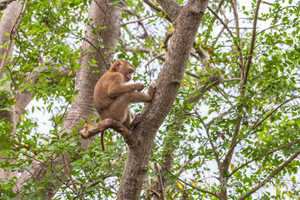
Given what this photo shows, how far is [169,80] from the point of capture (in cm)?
417

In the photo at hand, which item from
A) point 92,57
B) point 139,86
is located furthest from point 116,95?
point 92,57

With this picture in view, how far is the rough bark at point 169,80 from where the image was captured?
417 cm

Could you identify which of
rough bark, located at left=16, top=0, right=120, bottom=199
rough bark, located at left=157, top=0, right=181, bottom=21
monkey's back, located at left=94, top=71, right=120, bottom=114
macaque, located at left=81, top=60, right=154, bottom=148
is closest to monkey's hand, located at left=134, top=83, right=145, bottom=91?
macaque, located at left=81, top=60, right=154, bottom=148

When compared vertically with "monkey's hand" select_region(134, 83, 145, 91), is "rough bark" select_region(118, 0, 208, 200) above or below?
below

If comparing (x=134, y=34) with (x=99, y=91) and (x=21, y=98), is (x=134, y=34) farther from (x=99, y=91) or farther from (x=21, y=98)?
(x=99, y=91)

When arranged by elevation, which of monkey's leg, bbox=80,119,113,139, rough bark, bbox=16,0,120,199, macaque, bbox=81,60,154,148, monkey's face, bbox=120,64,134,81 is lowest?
monkey's leg, bbox=80,119,113,139

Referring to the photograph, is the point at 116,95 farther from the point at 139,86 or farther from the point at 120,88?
the point at 139,86

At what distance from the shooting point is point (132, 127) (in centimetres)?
430

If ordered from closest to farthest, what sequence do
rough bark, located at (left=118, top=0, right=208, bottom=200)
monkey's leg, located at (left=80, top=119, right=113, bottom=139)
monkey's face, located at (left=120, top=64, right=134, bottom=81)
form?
rough bark, located at (left=118, top=0, right=208, bottom=200) → monkey's leg, located at (left=80, top=119, right=113, bottom=139) → monkey's face, located at (left=120, top=64, right=134, bottom=81)

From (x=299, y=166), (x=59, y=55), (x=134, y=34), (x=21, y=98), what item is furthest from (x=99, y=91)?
(x=134, y=34)

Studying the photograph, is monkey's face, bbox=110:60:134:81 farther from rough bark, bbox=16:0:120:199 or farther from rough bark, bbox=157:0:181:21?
rough bark, bbox=157:0:181:21

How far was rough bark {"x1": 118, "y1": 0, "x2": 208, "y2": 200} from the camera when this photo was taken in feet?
13.7

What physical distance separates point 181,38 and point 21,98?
531 centimetres

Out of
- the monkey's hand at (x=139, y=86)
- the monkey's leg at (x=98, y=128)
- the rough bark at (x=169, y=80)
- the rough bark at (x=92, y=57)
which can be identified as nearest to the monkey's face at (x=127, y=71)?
the monkey's hand at (x=139, y=86)
